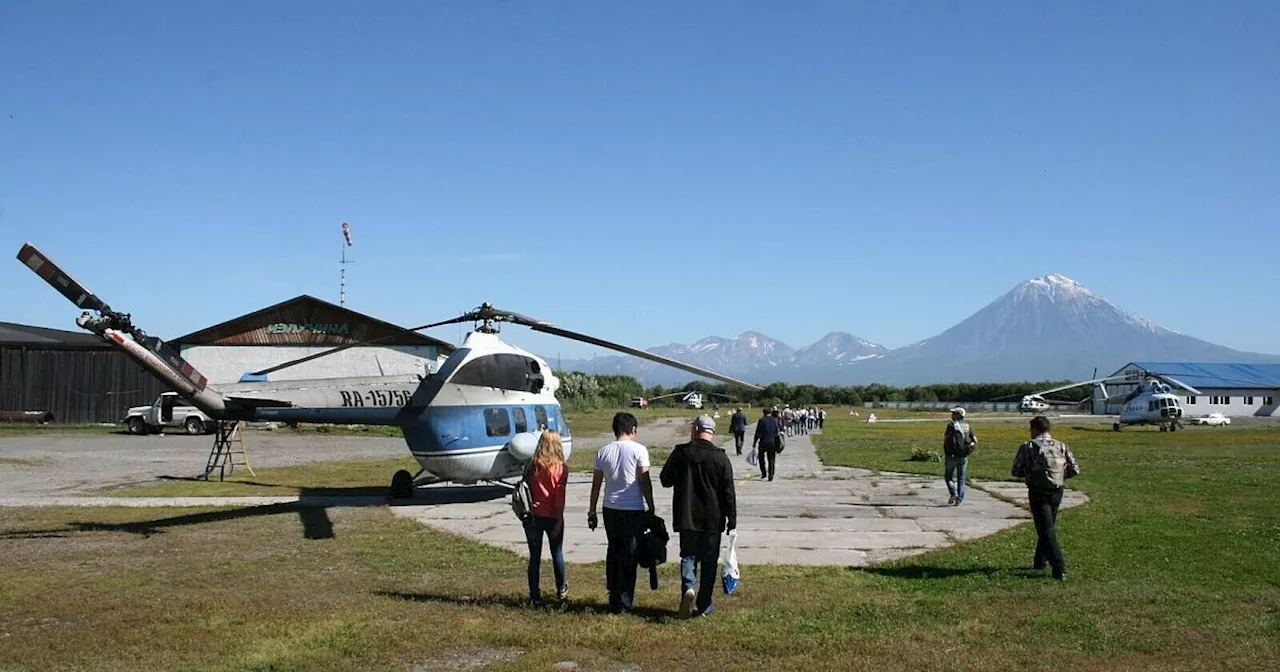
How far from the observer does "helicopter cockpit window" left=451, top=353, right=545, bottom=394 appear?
58.6 feet

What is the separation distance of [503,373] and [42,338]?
168ft

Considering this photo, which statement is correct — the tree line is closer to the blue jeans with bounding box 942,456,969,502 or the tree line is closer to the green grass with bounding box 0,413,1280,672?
the blue jeans with bounding box 942,456,969,502

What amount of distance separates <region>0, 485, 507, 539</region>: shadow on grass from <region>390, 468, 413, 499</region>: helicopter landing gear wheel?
0.16 m

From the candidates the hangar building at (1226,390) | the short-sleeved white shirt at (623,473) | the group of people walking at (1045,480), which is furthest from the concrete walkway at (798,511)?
the hangar building at (1226,390)

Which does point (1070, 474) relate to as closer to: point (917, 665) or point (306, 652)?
point (917, 665)

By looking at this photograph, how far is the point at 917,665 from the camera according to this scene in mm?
7219

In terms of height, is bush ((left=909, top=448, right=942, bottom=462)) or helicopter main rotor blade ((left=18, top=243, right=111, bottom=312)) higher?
helicopter main rotor blade ((left=18, top=243, right=111, bottom=312))

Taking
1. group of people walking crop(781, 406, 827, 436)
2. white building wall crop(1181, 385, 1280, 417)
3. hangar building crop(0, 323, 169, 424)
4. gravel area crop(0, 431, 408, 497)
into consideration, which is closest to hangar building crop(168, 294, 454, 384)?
gravel area crop(0, 431, 408, 497)

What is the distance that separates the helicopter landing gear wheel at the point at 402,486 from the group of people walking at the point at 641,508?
10.4 metres

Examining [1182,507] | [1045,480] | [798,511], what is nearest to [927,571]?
[1045,480]

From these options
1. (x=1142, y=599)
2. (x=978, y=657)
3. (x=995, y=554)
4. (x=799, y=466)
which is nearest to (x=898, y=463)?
(x=799, y=466)

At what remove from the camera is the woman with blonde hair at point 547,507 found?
9375 mm

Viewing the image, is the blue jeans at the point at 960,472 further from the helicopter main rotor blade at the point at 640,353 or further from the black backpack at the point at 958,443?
the helicopter main rotor blade at the point at 640,353

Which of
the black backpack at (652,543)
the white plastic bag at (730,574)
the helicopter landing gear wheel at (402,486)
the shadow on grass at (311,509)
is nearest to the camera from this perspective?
the black backpack at (652,543)
